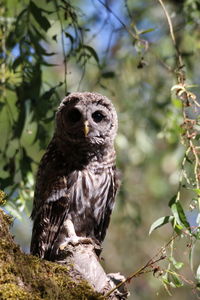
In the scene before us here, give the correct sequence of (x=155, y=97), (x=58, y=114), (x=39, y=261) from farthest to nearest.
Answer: (x=155, y=97) < (x=58, y=114) < (x=39, y=261)

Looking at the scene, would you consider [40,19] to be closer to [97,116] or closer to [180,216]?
[97,116]

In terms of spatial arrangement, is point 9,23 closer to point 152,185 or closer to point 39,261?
point 39,261

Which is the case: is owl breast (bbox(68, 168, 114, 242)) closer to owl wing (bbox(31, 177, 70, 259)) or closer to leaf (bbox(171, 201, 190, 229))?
owl wing (bbox(31, 177, 70, 259))

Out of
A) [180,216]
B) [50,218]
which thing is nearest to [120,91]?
[50,218]

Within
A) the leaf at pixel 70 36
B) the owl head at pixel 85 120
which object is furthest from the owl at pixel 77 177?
the leaf at pixel 70 36

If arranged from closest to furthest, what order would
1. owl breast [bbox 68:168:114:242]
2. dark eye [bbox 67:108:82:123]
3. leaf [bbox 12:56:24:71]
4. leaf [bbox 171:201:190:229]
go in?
leaf [bbox 171:201:190:229] → leaf [bbox 12:56:24:71] → owl breast [bbox 68:168:114:242] → dark eye [bbox 67:108:82:123]

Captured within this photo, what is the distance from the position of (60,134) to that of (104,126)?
1.07 ft

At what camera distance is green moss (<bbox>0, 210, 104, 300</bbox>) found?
222cm

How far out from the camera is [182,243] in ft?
22.8

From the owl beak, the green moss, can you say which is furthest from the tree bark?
the owl beak

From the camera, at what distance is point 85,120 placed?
415 cm

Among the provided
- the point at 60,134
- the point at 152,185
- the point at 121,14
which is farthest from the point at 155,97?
the point at 152,185

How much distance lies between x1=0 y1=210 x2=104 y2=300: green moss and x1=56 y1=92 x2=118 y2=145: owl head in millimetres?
1616

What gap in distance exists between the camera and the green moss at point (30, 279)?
222 centimetres
